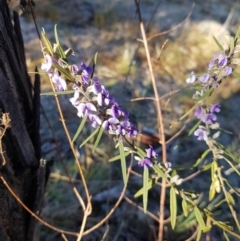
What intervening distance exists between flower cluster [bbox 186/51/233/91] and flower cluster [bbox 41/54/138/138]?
0.19m

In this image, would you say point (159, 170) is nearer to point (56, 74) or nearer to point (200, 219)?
point (200, 219)

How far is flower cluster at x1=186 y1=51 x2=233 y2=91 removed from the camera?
3.51 feet

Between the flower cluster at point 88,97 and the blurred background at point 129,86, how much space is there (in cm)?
63

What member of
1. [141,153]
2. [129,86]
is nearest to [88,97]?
[141,153]

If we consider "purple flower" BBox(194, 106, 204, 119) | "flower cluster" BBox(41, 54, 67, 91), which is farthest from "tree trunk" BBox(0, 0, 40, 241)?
"purple flower" BBox(194, 106, 204, 119)

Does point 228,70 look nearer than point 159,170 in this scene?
Yes

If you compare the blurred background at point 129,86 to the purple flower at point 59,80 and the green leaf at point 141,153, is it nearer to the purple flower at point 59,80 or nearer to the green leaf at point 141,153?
the green leaf at point 141,153

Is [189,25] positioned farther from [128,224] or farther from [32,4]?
[32,4]

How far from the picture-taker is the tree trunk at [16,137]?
1192 millimetres

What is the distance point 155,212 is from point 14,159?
3.01 feet

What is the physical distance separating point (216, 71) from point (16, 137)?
0.46m

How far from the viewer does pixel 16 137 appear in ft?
4.06

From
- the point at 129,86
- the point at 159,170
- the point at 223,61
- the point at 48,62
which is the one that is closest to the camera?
the point at 48,62

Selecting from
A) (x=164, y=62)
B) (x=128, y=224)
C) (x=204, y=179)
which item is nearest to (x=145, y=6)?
(x=164, y=62)
